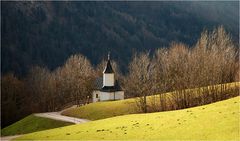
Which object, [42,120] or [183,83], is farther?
[42,120]

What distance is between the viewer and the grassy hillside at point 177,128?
30.4 meters

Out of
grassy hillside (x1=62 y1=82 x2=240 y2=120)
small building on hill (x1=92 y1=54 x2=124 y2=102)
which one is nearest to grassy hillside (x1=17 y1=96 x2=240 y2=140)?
grassy hillside (x1=62 y1=82 x2=240 y2=120)

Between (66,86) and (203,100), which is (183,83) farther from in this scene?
(66,86)

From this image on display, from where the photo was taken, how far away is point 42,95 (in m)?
118

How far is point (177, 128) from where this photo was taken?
34156 millimetres

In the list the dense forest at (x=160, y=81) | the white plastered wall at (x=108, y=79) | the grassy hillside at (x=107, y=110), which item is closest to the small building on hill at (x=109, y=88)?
the white plastered wall at (x=108, y=79)

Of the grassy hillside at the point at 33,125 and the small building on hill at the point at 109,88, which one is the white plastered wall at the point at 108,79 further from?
the grassy hillside at the point at 33,125

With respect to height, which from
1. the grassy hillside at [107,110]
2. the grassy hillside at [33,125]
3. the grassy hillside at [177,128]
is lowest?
the grassy hillside at [33,125]

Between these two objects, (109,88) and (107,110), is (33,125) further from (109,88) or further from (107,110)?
(109,88)

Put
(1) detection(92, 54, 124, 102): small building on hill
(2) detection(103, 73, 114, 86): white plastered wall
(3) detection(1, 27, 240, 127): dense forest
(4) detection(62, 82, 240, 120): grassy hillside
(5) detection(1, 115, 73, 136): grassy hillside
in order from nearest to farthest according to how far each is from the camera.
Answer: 1. (3) detection(1, 27, 240, 127): dense forest
2. (5) detection(1, 115, 73, 136): grassy hillside
3. (4) detection(62, 82, 240, 120): grassy hillside
4. (1) detection(92, 54, 124, 102): small building on hill
5. (2) detection(103, 73, 114, 86): white plastered wall

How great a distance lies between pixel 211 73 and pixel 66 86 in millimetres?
52933

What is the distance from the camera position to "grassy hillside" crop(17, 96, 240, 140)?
30422 millimetres

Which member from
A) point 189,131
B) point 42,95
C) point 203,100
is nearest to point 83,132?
point 189,131

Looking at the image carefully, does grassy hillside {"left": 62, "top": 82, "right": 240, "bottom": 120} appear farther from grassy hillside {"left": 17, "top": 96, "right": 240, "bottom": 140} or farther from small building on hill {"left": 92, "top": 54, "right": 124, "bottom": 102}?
grassy hillside {"left": 17, "top": 96, "right": 240, "bottom": 140}
